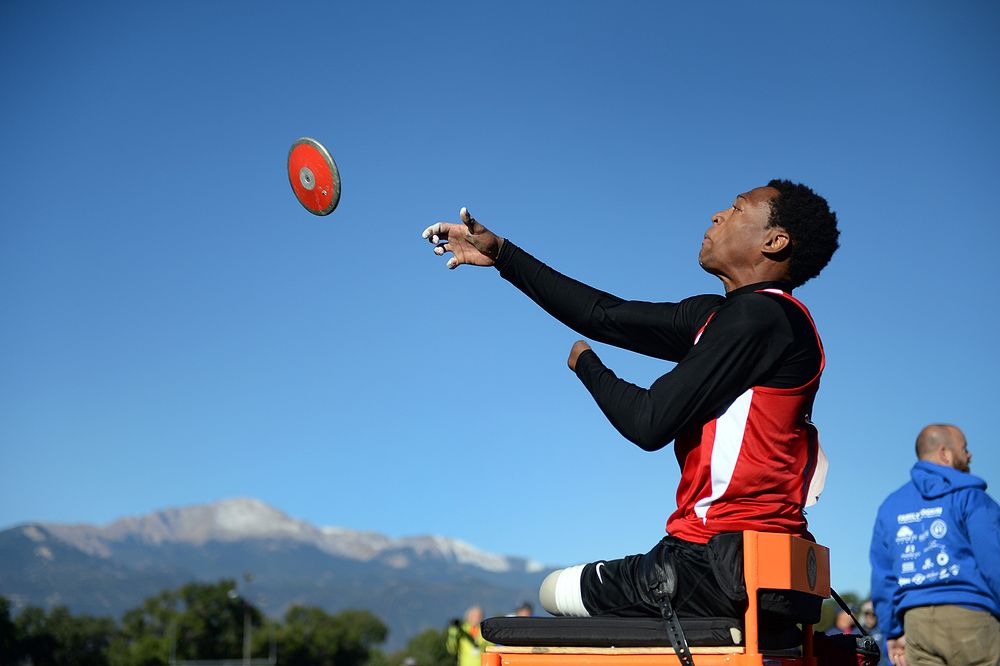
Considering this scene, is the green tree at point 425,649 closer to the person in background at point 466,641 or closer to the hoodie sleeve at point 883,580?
the person in background at point 466,641

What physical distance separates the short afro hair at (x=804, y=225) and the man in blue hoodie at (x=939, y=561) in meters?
3.04

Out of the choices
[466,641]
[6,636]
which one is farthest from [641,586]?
[6,636]

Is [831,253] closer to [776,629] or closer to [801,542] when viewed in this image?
[801,542]

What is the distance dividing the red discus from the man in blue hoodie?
4.33 m

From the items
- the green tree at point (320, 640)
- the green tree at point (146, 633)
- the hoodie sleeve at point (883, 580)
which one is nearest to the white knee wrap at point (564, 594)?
the hoodie sleeve at point (883, 580)

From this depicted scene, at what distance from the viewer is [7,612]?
101000 mm

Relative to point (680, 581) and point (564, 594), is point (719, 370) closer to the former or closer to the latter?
point (680, 581)

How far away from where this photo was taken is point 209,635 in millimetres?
143000

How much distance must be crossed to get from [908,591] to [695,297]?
3.33 metres

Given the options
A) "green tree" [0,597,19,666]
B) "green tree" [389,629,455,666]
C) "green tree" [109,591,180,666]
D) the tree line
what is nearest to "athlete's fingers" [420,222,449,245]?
"green tree" [0,597,19,666]

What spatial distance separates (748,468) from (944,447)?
12.7 ft

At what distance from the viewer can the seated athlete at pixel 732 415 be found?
362 cm

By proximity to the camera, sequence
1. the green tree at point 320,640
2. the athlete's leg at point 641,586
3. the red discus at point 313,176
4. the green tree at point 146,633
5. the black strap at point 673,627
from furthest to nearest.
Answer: the green tree at point 320,640 < the green tree at point 146,633 < the red discus at point 313,176 < the athlete's leg at point 641,586 < the black strap at point 673,627

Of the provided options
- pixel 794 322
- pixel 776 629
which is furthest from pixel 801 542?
pixel 794 322
